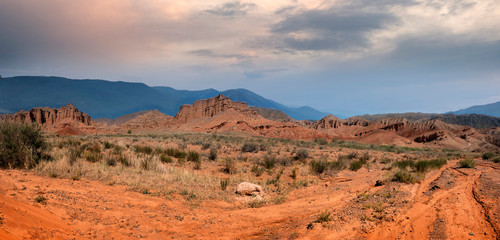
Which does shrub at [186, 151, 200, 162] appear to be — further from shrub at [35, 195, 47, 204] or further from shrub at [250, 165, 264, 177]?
shrub at [35, 195, 47, 204]

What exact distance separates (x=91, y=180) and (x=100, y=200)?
7.85 ft

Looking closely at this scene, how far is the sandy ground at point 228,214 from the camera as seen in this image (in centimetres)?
546

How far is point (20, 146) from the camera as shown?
31.6 ft

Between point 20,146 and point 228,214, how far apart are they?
8493mm

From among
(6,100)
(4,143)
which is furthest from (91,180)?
(6,100)

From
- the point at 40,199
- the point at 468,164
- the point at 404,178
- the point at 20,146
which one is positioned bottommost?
the point at 468,164

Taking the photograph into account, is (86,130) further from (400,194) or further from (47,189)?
(400,194)

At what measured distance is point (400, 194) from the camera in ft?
27.5

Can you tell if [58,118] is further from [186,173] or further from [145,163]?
[186,173]

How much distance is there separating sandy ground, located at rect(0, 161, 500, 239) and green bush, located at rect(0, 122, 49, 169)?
103 cm

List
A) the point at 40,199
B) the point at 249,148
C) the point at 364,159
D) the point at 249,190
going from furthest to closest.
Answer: the point at 249,148
the point at 364,159
the point at 249,190
the point at 40,199

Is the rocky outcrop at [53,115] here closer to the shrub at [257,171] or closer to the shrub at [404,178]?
the shrub at [257,171]

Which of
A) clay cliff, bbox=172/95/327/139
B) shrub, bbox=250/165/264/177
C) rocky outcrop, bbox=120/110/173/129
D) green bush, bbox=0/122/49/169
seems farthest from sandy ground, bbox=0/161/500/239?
rocky outcrop, bbox=120/110/173/129

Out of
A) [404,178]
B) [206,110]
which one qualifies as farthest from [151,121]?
[404,178]
